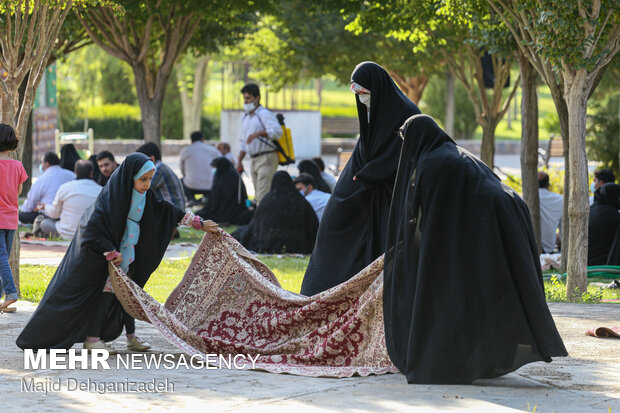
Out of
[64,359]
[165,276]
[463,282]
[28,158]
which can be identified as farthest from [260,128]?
[463,282]

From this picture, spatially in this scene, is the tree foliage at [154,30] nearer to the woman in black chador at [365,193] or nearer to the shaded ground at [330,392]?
the woman in black chador at [365,193]

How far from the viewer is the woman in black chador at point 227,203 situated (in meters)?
14.9

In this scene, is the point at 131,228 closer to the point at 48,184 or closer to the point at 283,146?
the point at 48,184

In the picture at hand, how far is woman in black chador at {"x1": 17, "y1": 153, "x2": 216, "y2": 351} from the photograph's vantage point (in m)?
6.24

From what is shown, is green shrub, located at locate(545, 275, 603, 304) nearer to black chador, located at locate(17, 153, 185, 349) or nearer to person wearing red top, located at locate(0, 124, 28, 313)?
black chador, located at locate(17, 153, 185, 349)

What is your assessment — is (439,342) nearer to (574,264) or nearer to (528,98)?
(574,264)

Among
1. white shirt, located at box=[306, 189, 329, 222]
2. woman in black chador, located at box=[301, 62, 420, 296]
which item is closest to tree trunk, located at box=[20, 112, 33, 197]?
white shirt, located at box=[306, 189, 329, 222]

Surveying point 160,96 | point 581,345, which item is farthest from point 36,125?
point 581,345

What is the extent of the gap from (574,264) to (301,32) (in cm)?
1358

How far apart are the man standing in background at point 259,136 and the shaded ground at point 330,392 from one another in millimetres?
7655

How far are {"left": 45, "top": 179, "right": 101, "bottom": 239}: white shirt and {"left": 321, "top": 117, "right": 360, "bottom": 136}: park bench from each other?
24642 millimetres

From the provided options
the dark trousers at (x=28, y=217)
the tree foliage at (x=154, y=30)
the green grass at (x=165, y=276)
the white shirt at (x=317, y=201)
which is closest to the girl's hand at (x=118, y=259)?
the green grass at (x=165, y=276)

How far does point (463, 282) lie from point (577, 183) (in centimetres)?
365

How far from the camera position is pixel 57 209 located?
12.3 m
